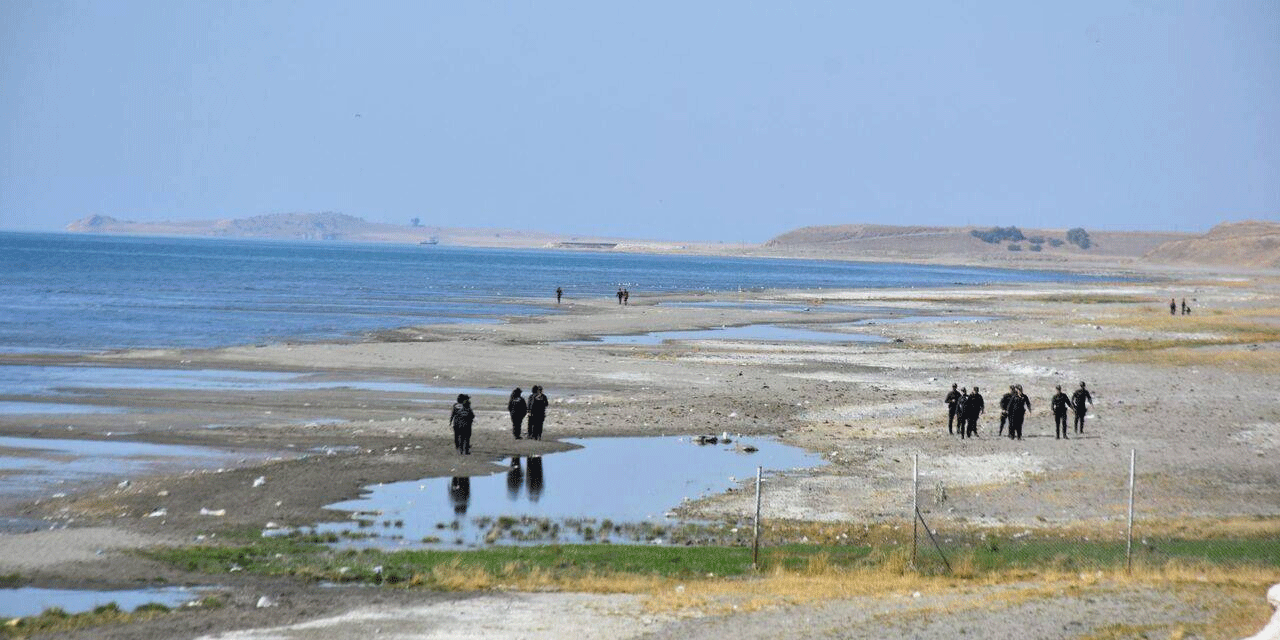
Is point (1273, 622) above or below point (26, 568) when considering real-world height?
above

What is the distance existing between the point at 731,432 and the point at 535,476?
307 inches

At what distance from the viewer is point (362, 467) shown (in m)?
29.3

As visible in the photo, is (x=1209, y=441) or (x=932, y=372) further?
(x=932, y=372)

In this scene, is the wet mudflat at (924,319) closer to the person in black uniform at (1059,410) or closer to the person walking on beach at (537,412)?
the person in black uniform at (1059,410)

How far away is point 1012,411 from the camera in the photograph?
110 feet

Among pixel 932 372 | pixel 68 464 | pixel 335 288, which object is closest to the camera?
pixel 68 464

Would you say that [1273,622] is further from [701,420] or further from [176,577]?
[701,420]

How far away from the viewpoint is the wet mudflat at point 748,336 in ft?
216

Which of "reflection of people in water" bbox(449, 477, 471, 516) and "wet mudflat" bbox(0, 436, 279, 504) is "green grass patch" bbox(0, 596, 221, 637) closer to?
"reflection of people in water" bbox(449, 477, 471, 516)

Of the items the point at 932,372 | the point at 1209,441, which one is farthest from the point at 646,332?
the point at 1209,441

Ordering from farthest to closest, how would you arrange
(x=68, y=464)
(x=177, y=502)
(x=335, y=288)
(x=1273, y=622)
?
(x=335, y=288) → (x=68, y=464) → (x=177, y=502) → (x=1273, y=622)

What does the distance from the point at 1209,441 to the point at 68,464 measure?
24.2m

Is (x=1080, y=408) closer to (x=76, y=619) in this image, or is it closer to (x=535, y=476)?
(x=535, y=476)

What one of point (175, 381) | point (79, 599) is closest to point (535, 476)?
point (79, 599)
